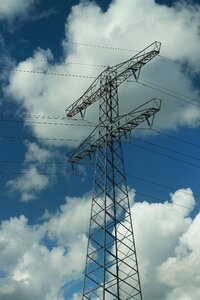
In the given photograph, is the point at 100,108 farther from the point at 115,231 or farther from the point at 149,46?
the point at 115,231

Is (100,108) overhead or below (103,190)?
overhead

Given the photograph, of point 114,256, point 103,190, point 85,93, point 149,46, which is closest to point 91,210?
point 103,190

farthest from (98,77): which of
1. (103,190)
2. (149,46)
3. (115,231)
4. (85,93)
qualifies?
(115,231)

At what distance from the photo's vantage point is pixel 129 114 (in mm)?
42500

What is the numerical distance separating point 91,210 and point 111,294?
7206mm

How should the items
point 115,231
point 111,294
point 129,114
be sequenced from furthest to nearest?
point 129,114, point 115,231, point 111,294

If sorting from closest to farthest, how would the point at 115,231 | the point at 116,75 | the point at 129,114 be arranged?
the point at 115,231, the point at 129,114, the point at 116,75

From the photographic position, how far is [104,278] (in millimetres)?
37000

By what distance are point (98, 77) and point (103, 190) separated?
1079cm

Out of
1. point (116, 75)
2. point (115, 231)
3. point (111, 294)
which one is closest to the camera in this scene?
point (111, 294)

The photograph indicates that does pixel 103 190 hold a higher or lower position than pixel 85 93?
lower

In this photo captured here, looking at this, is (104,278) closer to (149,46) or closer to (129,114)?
(129,114)

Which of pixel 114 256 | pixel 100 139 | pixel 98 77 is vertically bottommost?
pixel 114 256

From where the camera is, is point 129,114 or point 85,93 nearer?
point 129,114
